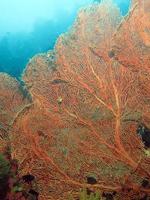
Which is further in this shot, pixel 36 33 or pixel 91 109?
pixel 36 33

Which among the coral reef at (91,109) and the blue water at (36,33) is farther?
the blue water at (36,33)

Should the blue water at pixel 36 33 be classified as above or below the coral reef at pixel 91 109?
above

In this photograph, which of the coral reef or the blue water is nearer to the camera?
the coral reef

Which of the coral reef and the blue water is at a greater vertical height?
the blue water

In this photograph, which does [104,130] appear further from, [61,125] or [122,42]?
[122,42]

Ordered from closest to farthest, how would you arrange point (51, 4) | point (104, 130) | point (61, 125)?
point (104, 130) < point (61, 125) < point (51, 4)

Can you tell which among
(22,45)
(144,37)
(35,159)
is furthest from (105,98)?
(22,45)

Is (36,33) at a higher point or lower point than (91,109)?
higher

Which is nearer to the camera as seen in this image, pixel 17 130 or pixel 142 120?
pixel 142 120
